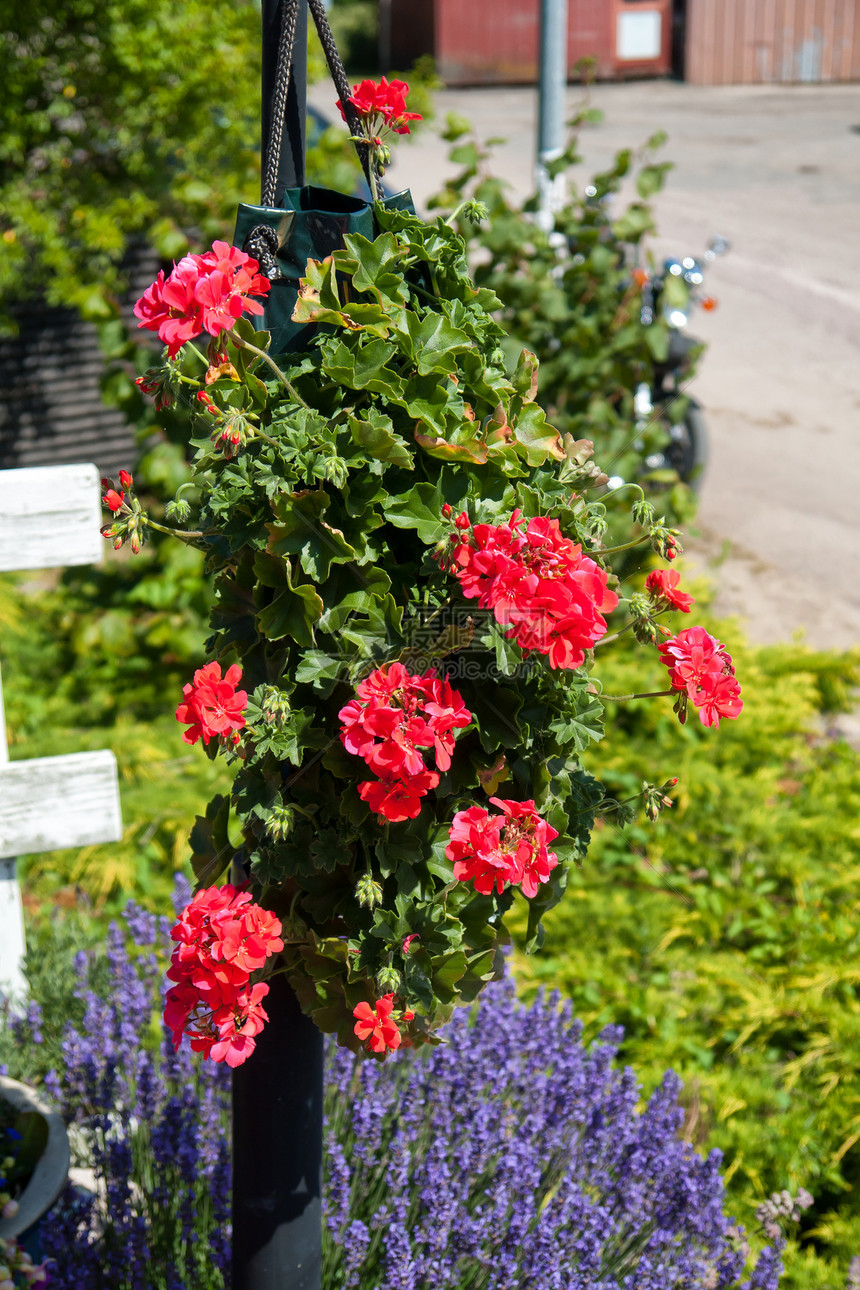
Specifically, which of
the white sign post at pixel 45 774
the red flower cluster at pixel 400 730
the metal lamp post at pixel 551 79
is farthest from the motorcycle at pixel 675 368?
the red flower cluster at pixel 400 730

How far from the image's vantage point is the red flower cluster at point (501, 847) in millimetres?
1176

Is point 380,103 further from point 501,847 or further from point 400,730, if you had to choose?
point 501,847

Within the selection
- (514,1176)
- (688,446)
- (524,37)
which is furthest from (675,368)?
(524,37)

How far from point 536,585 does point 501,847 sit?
0.27 meters

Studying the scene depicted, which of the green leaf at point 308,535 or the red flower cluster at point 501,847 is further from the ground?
the green leaf at point 308,535

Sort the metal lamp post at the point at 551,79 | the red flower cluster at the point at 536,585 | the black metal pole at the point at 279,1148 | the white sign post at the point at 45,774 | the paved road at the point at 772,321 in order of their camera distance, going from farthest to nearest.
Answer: the paved road at the point at 772,321, the metal lamp post at the point at 551,79, the white sign post at the point at 45,774, the black metal pole at the point at 279,1148, the red flower cluster at the point at 536,585

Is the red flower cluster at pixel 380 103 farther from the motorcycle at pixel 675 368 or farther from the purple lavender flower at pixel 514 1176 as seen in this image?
the motorcycle at pixel 675 368

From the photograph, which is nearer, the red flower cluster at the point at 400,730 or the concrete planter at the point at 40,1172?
the red flower cluster at the point at 400,730

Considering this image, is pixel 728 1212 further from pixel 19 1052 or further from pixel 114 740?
pixel 114 740

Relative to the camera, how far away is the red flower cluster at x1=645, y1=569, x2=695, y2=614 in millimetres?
1304

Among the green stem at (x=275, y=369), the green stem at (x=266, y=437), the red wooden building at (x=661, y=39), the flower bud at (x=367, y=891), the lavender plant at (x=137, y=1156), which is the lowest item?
the lavender plant at (x=137, y=1156)

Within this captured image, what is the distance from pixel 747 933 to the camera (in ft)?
10.5

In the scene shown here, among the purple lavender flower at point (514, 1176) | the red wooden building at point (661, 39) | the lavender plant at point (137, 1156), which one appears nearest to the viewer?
the purple lavender flower at point (514, 1176)

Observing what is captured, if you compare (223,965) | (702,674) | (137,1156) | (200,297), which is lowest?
(137,1156)
